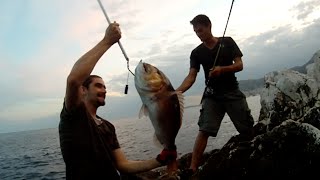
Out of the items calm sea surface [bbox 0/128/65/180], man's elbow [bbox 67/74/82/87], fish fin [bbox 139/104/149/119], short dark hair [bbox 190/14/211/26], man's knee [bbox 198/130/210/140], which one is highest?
short dark hair [bbox 190/14/211/26]

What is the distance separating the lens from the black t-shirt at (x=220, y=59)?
24.6ft

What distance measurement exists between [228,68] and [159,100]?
425 cm

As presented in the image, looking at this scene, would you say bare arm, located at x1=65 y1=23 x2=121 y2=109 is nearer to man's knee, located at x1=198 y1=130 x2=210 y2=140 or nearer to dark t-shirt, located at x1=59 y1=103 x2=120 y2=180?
dark t-shirt, located at x1=59 y1=103 x2=120 y2=180

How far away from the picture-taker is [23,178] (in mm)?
22609

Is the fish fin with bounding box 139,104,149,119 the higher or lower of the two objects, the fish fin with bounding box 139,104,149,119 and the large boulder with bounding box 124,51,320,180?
the higher

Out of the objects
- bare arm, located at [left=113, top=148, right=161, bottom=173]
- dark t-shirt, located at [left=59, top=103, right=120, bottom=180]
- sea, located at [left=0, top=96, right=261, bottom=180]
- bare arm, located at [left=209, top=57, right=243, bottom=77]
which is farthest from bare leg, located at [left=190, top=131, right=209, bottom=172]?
dark t-shirt, located at [left=59, top=103, right=120, bottom=180]

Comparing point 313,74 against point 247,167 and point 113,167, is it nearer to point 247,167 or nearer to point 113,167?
point 247,167

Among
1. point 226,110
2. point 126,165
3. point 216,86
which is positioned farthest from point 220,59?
point 126,165

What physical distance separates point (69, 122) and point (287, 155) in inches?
181

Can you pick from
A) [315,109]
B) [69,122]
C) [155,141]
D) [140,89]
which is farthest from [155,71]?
[315,109]

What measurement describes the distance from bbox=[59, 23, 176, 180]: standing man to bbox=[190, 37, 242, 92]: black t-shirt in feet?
11.4

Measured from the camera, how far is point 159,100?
3.08m

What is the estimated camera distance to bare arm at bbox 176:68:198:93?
7.02 metres

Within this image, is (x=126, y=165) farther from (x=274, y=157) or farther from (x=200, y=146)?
(x=274, y=157)
